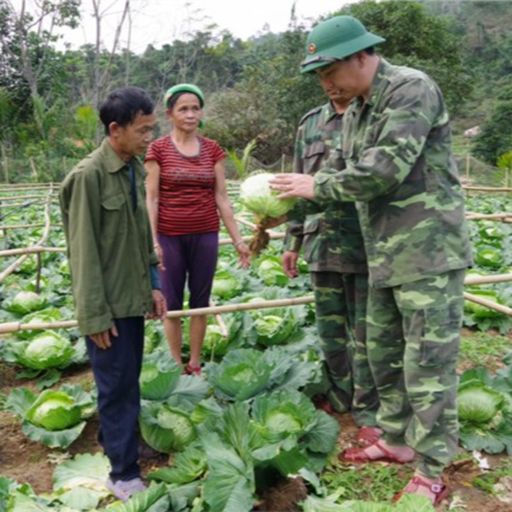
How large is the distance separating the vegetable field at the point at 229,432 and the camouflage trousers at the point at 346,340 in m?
0.10

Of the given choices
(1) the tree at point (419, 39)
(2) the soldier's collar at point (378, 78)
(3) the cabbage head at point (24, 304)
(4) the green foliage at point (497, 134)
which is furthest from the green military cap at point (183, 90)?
(4) the green foliage at point (497, 134)

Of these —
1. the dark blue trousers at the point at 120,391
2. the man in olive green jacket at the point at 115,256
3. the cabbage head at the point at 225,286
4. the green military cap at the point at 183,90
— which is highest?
the green military cap at the point at 183,90

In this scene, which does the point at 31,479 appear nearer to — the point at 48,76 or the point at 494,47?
the point at 48,76

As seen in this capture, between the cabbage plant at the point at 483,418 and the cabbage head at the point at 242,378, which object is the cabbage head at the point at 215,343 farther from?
the cabbage plant at the point at 483,418

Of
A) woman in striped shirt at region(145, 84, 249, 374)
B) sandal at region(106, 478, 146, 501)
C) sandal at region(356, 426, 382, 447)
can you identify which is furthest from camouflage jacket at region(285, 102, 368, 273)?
sandal at region(106, 478, 146, 501)

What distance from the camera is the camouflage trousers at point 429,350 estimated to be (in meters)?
2.31

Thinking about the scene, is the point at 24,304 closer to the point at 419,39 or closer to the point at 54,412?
the point at 54,412

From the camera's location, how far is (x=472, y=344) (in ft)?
14.7

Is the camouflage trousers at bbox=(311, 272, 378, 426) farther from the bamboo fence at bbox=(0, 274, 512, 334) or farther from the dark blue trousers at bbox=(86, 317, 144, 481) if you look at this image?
the dark blue trousers at bbox=(86, 317, 144, 481)

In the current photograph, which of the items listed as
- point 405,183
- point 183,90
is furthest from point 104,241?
point 183,90

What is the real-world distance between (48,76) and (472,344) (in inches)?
977

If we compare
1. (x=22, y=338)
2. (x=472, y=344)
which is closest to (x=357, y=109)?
(x=472, y=344)

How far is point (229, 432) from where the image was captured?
2418mm

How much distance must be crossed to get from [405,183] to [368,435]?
4.49 feet
